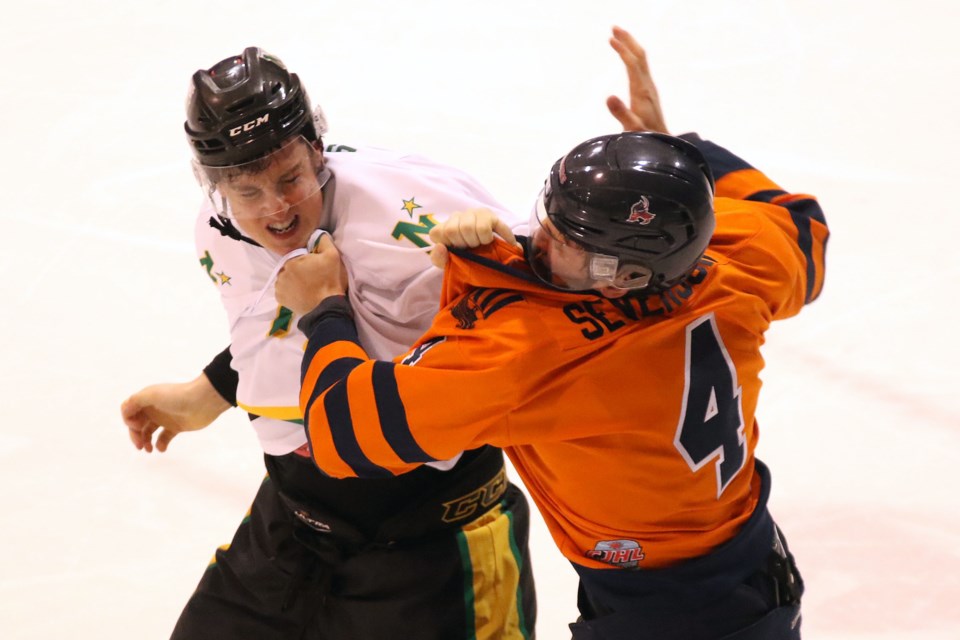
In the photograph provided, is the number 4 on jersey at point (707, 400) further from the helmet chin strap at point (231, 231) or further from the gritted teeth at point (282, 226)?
the helmet chin strap at point (231, 231)

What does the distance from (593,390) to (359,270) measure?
515 millimetres

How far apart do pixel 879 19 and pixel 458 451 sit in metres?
3.60

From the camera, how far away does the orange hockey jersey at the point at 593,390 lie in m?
1.59

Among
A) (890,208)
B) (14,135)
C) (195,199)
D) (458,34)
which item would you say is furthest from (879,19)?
(14,135)

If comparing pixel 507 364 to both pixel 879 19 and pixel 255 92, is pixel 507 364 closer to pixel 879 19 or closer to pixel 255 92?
pixel 255 92

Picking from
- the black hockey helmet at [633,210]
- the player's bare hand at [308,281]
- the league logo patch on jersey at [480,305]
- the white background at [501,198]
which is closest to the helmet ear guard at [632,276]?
the black hockey helmet at [633,210]

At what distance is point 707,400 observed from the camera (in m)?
1.67

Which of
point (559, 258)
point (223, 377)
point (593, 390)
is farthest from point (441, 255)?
point (223, 377)

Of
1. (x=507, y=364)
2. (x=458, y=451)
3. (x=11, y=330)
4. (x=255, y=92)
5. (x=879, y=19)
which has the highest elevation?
(x=255, y=92)

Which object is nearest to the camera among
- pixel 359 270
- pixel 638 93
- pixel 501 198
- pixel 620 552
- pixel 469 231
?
pixel 469 231

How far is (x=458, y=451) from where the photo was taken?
1.66 meters

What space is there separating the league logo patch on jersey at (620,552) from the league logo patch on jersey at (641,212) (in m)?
0.52

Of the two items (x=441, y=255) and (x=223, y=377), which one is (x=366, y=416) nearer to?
(x=441, y=255)

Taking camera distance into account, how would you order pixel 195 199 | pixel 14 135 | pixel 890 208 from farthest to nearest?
pixel 14 135 → pixel 195 199 → pixel 890 208
